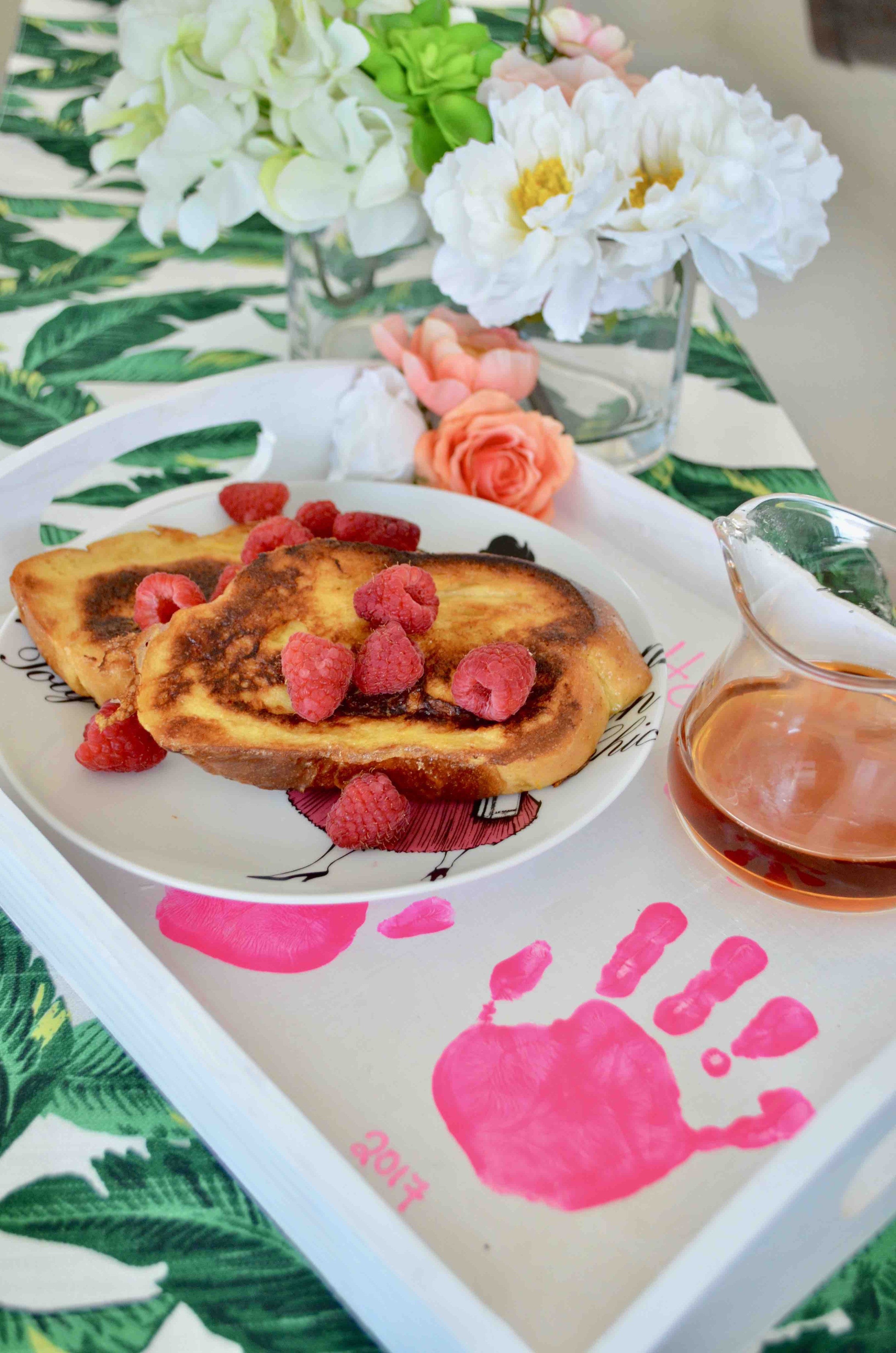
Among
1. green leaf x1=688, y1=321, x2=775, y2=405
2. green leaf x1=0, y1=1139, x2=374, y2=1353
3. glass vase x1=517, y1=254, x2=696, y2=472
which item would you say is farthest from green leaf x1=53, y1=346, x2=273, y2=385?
green leaf x1=0, y1=1139, x2=374, y2=1353

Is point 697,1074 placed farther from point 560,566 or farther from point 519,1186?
point 560,566

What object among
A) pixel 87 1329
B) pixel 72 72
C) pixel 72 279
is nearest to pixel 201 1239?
pixel 87 1329

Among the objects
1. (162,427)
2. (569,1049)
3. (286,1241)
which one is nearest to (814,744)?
(569,1049)

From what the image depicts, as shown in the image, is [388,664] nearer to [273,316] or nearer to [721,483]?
→ [721,483]

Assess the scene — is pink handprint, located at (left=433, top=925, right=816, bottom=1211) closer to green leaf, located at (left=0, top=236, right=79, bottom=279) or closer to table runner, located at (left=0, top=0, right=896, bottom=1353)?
table runner, located at (left=0, top=0, right=896, bottom=1353)

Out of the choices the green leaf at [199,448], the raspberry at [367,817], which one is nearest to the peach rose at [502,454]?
the green leaf at [199,448]

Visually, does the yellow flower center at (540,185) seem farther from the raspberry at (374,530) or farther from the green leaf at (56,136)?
the green leaf at (56,136)
